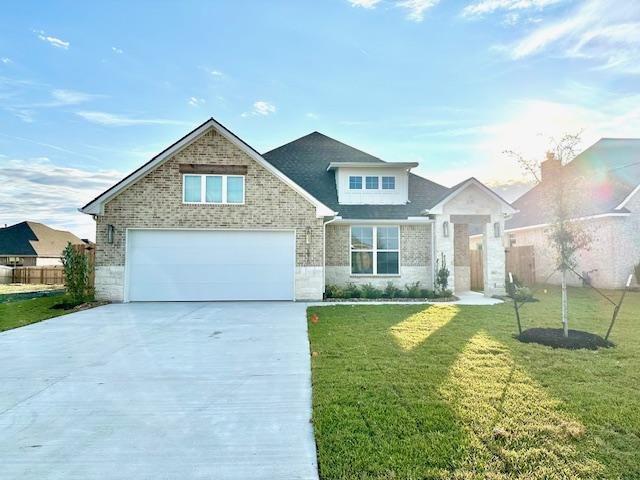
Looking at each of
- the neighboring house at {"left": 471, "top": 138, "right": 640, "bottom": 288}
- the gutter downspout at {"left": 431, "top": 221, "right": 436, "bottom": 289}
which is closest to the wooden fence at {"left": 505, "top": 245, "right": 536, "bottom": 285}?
the neighboring house at {"left": 471, "top": 138, "right": 640, "bottom": 288}

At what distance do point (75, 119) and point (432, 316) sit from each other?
14.9 meters

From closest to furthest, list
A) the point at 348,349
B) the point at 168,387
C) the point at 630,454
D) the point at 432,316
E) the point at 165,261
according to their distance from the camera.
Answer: the point at 630,454, the point at 168,387, the point at 348,349, the point at 432,316, the point at 165,261

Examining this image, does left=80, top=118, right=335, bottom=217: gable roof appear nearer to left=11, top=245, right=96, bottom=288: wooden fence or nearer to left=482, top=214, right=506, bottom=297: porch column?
left=482, top=214, right=506, bottom=297: porch column

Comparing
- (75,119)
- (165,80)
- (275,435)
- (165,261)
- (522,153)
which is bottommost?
(275,435)

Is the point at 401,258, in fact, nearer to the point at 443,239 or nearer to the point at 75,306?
the point at 443,239

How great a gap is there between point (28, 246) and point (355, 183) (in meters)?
37.8

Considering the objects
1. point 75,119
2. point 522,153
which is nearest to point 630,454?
point 522,153

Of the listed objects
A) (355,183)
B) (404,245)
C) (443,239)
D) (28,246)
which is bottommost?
(404,245)

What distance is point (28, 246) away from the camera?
36.3 metres

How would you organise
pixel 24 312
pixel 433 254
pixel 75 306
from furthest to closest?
1. pixel 433 254
2. pixel 75 306
3. pixel 24 312

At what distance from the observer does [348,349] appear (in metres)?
6.35

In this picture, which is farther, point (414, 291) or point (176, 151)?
point (414, 291)

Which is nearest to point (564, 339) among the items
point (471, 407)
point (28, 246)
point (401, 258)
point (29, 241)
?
point (471, 407)

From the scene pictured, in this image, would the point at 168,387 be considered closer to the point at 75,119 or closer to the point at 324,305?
the point at 324,305
